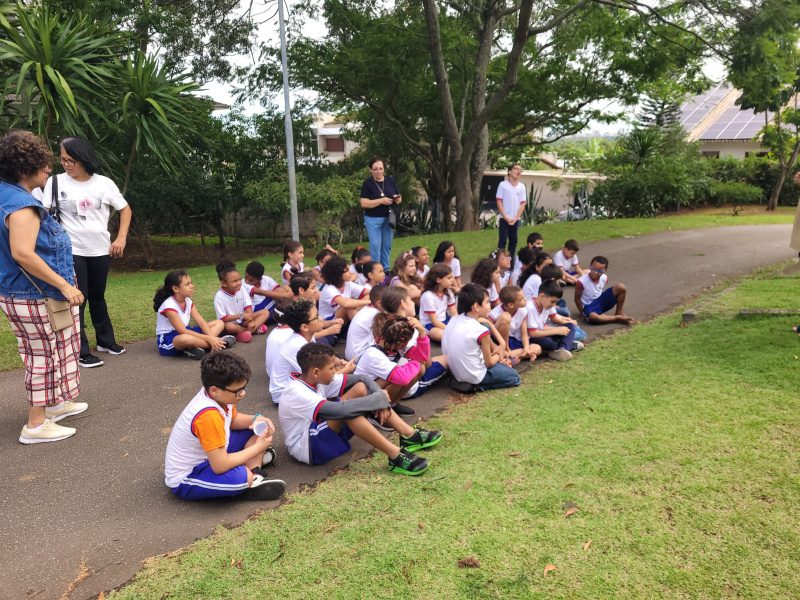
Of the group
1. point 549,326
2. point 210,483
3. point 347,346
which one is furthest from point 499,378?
point 210,483

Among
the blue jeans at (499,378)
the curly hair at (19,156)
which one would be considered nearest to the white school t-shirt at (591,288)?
the blue jeans at (499,378)

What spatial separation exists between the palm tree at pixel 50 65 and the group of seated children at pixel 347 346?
124 inches

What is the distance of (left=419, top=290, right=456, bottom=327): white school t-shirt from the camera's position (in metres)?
6.25

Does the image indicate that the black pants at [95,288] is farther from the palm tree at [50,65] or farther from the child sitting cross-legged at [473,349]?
the child sitting cross-legged at [473,349]

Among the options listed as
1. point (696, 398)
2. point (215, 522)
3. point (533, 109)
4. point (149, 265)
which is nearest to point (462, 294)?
point (696, 398)

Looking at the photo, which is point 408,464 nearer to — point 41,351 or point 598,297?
point 41,351

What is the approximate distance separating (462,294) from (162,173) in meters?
10.6

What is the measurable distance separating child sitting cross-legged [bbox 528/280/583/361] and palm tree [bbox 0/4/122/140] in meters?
5.70

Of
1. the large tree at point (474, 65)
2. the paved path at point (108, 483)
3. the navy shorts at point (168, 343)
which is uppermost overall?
the large tree at point (474, 65)

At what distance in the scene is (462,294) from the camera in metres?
5.08

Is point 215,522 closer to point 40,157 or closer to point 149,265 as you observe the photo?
point 40,157

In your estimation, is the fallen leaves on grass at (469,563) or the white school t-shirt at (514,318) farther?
the white school t-shirt at (514,318)

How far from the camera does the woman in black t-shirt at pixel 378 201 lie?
8.09 metres

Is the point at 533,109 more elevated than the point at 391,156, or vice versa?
the point at 533,109
